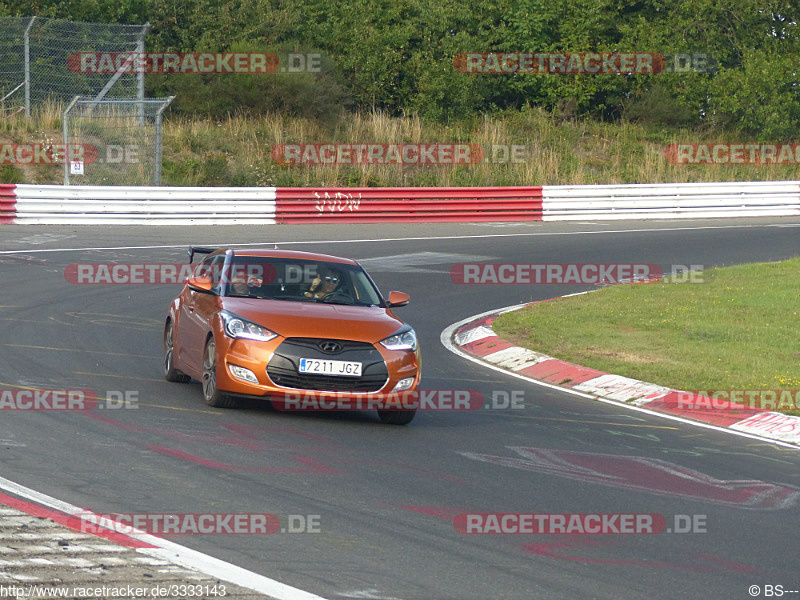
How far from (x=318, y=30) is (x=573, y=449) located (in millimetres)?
38292

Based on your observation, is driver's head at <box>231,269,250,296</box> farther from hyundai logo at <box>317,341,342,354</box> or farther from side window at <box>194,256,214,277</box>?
hyundai logo at <box>317,341,342,354</box>

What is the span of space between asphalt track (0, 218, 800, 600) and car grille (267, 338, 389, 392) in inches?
14.0

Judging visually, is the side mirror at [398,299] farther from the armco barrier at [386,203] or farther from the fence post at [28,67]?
the fence post at [28,67]

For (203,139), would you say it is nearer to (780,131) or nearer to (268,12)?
(268,12)

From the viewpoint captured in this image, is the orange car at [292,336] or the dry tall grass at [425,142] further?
the dry tall grass at [425,142]

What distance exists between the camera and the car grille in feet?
30.6

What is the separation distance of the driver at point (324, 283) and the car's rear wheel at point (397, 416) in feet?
4.65

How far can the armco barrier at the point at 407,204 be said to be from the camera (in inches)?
1118

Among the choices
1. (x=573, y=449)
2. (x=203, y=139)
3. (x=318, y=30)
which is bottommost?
(x=573, y=449)

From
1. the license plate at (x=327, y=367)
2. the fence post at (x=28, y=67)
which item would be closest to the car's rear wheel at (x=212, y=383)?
the license plate at (x=327, y=367)

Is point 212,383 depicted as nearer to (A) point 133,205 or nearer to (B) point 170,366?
(B) point 170,366

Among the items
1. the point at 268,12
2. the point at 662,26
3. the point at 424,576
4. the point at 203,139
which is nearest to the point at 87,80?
the point at 203,139

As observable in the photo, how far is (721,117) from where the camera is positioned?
45406 mm

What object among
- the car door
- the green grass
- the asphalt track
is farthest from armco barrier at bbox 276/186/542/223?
the car door
